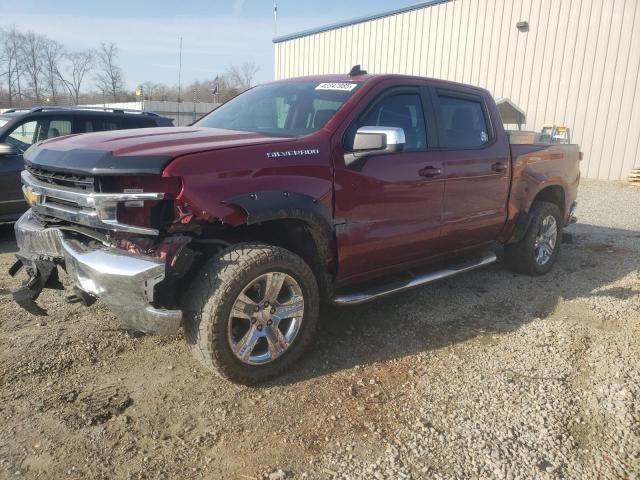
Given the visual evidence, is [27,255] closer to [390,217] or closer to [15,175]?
[390,217]

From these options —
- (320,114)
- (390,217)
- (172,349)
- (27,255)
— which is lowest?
(172,349)

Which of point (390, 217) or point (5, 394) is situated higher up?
point (390, 217)

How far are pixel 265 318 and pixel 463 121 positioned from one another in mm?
2711

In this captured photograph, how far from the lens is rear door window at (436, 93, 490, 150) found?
170 inches

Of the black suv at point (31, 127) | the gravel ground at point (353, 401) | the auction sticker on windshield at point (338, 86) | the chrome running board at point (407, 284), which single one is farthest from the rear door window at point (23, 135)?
the chrome running board at point (407, 284)

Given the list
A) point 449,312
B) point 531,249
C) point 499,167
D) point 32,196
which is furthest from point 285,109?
point 531,249

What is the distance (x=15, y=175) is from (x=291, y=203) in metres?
4.83

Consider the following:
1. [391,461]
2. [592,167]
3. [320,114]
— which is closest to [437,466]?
[391,461]

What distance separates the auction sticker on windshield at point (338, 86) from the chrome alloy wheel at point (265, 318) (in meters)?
1.56

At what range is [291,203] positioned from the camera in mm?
3068

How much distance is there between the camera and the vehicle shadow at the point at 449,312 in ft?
11.9

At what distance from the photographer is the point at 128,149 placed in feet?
9.30

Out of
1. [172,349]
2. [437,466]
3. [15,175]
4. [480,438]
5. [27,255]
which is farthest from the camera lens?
[15,175]

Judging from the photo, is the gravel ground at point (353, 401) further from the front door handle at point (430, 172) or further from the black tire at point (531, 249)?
the front door handle at point (430, 172)
